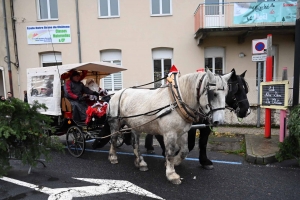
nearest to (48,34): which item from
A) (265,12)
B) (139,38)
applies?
(139,38)

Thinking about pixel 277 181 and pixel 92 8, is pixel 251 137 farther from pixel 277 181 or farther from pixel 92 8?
pixel 92 8

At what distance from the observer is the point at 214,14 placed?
10.6 meters

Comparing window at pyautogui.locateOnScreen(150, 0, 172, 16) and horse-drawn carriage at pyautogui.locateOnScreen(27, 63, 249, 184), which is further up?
window at pyautogui.locateOnScreen(150, 0, 172, 16)

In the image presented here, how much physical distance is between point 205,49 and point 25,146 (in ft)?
31.2

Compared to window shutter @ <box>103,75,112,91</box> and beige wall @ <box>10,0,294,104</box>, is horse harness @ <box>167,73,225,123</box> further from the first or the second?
window shutter @ <box>103,75,112,91</box>

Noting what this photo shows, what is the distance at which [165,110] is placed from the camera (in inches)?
144

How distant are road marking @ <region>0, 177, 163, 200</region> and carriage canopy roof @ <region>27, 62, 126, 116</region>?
6.63 feet

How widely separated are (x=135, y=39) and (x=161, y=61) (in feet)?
5.54

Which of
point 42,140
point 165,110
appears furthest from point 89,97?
point 165,110

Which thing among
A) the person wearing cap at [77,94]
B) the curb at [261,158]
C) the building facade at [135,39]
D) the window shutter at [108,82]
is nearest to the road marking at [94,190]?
the person wearing cap at [77,94]

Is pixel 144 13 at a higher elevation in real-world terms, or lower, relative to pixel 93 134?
higher

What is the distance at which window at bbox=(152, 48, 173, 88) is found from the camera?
457 inches

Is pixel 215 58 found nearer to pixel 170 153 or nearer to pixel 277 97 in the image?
pixel 277 97

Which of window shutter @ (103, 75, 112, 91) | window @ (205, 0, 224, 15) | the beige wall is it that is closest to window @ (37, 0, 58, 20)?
the beige wall
